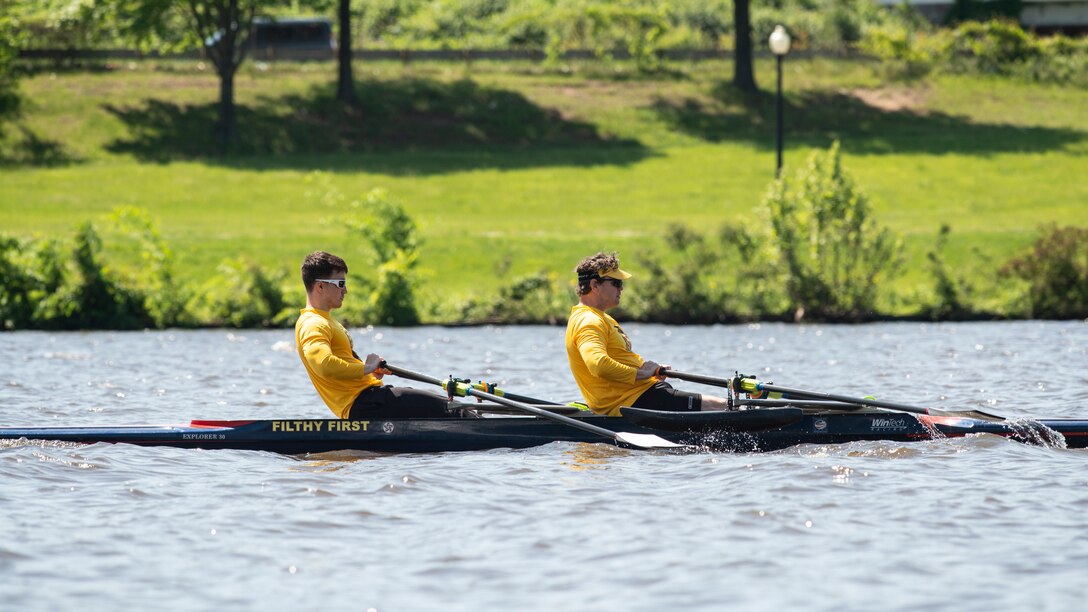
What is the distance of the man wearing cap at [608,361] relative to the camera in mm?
12094

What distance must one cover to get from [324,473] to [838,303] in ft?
61.6

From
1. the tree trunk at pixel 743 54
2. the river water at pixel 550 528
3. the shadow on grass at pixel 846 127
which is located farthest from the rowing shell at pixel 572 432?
the tree trunk at pixel 743 54

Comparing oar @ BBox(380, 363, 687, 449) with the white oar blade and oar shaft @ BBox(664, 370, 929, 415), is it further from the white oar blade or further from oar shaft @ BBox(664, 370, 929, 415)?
oar shaft @ BBox(664, 370, 929, 415)

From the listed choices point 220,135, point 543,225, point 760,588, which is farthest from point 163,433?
point 220,135

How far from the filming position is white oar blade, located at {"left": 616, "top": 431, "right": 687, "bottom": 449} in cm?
1185

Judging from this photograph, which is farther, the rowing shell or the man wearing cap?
the man wearing cap

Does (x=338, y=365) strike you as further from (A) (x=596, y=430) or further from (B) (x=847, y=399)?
(B) (x=847, y=399)

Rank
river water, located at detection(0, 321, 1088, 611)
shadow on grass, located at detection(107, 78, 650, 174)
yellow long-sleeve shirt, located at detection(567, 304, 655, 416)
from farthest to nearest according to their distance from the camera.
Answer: shadow on grass, located at detection(107, 78, 650, 174), yellow long-sleeve shirt, located at detection(567, 304, 655, 416), river water, located at detection(0, 321, 1088, 611)

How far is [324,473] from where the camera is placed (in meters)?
11.4

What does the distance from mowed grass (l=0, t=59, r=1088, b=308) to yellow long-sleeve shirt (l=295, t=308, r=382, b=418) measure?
1801cm

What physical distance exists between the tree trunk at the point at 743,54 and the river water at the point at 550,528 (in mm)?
37838

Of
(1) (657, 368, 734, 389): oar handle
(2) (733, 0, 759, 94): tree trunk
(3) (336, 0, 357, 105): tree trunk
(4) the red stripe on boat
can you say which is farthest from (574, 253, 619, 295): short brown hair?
(2) (733, 0, 759, 94): tree trunk

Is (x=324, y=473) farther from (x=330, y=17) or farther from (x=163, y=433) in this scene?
(x=330, y=17)

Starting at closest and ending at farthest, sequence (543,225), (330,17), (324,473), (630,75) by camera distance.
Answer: (324,473)
(543,225)
(630,75)
(330,17)
